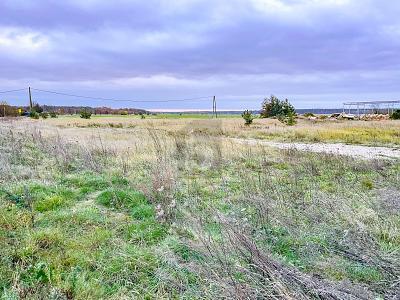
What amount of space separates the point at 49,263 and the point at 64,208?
1941mm

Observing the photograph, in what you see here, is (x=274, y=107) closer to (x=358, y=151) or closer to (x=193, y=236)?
(x=358, y=151)

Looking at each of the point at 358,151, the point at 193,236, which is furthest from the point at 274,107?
the point at 193,236

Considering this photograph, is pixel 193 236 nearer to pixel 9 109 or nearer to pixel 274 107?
pixel 274 107

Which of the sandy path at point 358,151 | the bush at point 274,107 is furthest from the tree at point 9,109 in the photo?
the sandy path at point 358,151

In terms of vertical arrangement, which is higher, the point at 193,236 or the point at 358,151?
the point at 193,236

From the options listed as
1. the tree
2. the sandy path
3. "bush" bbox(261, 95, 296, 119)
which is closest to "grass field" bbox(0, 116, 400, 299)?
the sandy path

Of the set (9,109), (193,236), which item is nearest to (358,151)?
(193,236)

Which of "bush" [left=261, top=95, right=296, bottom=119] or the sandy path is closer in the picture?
the sandy path

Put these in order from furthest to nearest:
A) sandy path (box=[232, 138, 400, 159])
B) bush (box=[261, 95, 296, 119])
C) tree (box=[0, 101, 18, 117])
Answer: tree (box=[0, 101, 18, 117]) < bush (box=[261, 95, 296, 119]) < sandy path (box=[232, 138, 400, 159])

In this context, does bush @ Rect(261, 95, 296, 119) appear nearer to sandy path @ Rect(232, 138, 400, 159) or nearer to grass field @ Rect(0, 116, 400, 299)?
sandy path @ Rect(232, 138, 400, 159)

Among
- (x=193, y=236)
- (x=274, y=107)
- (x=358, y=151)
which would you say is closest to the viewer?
(x=193, y=236)

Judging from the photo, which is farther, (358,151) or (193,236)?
(358,151)

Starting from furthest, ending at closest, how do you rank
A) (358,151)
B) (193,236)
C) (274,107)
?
(274,107) < (358,151) < (193,236)

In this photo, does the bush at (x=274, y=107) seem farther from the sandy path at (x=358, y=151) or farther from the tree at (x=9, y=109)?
the tree at (x=9, y=109)
